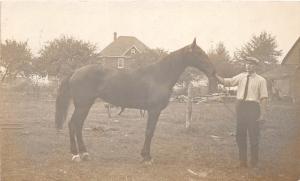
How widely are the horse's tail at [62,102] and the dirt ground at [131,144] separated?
60 millimetres

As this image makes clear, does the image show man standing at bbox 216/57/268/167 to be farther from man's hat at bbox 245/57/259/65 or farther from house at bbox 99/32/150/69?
house at bbox 99/32/150/69

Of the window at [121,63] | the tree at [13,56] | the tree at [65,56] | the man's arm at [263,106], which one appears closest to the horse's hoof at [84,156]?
the tree at [65,56]

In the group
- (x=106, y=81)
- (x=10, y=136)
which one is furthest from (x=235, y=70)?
(x=10, y=136)

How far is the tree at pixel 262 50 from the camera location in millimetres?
2939

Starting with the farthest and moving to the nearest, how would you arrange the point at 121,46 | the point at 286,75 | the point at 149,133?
1. the point at 286,75
2. the point at 149,133
3. the point at 121,46

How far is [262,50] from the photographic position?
9.68 feet

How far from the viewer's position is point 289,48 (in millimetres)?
3070

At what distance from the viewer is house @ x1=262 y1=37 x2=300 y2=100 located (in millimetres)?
2953

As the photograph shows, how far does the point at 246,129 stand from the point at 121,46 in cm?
144

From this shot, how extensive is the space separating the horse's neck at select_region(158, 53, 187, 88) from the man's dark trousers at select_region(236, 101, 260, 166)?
0.65 m

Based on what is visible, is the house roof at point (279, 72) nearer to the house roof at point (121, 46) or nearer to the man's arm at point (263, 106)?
the man's arm at point (263, 106)

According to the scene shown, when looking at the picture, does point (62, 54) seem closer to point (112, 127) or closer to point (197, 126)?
point (112, 127)

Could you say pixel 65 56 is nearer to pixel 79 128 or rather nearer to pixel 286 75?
pixel 79 128

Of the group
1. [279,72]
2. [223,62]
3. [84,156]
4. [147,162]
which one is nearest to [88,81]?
[84,156]
